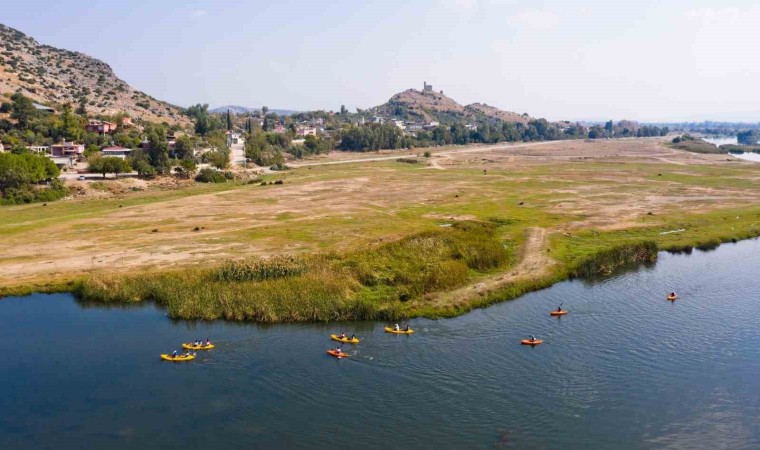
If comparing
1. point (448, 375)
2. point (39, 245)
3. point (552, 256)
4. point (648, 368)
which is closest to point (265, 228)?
point (39, 245)

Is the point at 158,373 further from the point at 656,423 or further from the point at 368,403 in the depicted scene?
the point at 656,423

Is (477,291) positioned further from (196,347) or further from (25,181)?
(25,181)

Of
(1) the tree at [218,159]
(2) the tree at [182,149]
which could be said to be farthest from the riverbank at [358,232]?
(2) the tree at [182,149]

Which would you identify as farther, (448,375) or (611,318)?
(611,318)

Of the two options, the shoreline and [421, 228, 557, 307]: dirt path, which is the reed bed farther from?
[421, 228, 557, 307]: dirt path

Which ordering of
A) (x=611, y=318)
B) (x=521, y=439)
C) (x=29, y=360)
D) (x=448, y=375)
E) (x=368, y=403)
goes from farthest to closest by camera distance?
(x=611, y=318) → (x=29, y=360) → (x=448, y=375) → (x=368, y=403) → (x=521, y=439)

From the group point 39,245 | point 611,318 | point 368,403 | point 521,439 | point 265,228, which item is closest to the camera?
point 521,439
